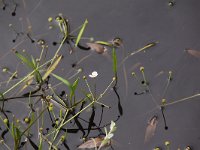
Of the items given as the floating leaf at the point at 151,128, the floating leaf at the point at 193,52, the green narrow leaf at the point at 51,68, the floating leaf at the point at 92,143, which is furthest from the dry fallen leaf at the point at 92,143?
the floating leaf at the point at 193,52

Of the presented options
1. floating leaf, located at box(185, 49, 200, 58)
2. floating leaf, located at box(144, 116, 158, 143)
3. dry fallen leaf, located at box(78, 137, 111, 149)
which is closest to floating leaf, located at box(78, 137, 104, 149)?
dry fallen leaf, located at box(78, 137, 111, 149)

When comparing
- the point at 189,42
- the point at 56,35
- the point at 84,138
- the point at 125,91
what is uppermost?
the point at 56,35

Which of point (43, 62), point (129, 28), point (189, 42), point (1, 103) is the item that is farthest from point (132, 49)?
point (1, 103)

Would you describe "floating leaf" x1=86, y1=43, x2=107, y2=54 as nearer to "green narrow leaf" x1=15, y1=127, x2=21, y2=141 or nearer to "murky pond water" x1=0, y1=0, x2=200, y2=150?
"murky pond water" x1=0, y1=0, x2=200, y2=150

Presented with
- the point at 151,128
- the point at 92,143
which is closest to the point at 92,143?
the point at 92,143

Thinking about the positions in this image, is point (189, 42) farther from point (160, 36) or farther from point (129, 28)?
point (129, 28)

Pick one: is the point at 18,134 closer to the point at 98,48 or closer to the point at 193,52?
the point at 98,48

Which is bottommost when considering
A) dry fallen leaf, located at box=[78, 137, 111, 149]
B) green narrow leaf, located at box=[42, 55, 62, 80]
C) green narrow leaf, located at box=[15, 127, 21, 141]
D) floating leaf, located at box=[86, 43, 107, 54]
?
dry fallen leaf, located at box=[78, 137, 111, 149]

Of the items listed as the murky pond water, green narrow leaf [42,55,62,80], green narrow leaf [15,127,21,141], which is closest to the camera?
green narrow leaf [15,127,21,141]

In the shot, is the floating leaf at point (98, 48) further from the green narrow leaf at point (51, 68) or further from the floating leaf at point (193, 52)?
the floating leaf at point (193, 52)
